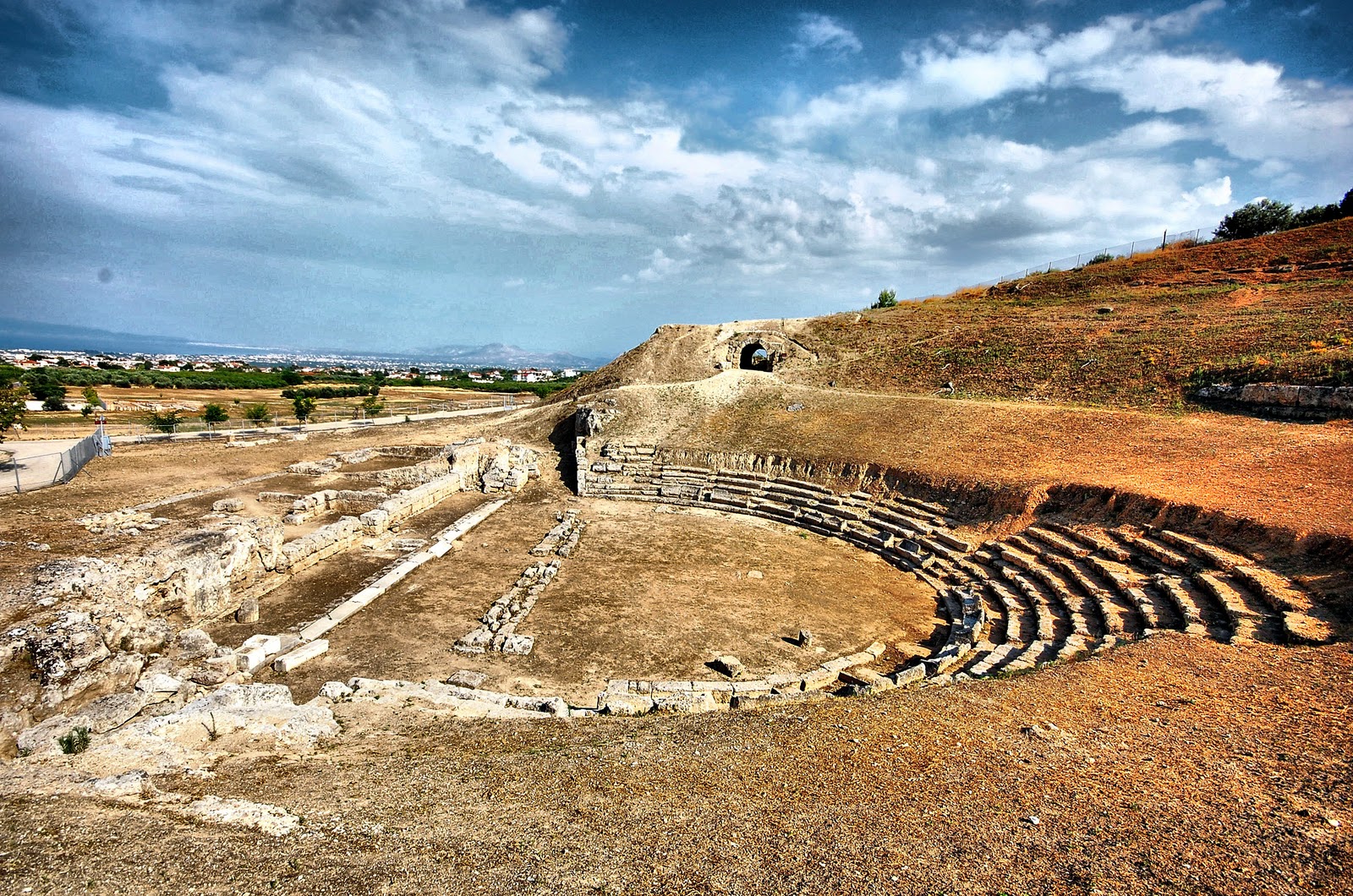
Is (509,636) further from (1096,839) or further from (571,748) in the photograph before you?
(1096,839)

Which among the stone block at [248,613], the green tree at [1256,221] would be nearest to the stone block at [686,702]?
the stone block at [248,613]

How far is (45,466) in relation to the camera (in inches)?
908

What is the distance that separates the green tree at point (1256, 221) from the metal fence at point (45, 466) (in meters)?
68.9

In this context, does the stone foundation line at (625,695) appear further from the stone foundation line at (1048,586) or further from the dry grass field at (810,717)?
the stone foundation line at (1048,586)

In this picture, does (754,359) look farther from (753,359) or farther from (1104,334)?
(1104,334)

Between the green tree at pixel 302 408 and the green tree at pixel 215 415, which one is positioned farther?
the green tree at pixel 302 408

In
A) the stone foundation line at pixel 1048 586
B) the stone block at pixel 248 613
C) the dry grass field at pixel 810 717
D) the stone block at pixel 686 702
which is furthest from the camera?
the stone block at pixel 248 613

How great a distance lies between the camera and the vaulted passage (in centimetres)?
3958

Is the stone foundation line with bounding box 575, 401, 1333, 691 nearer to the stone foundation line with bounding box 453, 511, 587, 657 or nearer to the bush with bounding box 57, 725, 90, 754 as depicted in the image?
the stone foundation line with bounding box 453, 511, 587, 657

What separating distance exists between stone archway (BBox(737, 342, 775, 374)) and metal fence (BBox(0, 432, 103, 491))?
110 feet

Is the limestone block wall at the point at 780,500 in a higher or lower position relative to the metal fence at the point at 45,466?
higher

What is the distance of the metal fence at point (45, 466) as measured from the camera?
2018cm

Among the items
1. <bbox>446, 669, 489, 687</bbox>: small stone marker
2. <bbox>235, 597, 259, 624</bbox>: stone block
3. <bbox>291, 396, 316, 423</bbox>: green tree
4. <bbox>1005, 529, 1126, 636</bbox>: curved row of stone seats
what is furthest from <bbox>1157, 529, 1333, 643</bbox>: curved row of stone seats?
<bbox>291, 396, 316, 423</bbox>: green tree

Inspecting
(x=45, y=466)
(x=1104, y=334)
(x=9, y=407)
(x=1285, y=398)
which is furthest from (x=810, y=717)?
(x=45, y=466)
